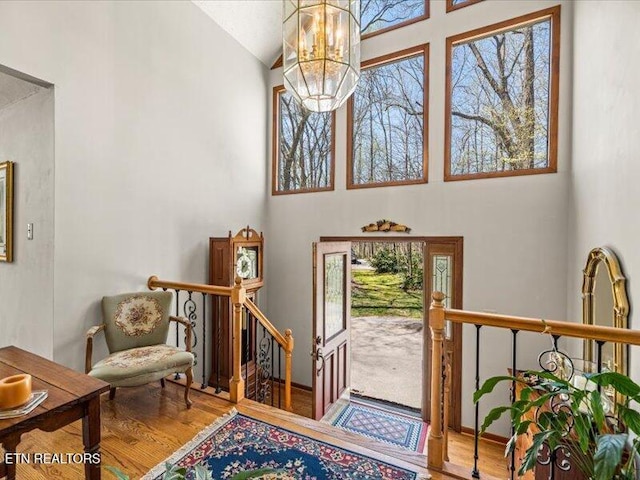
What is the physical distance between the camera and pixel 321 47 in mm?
2008

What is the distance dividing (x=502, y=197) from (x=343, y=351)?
2.67m

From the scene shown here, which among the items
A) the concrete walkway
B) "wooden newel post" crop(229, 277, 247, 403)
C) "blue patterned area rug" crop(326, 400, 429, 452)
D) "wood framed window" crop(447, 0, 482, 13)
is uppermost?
"wood framed window" crop(447, 0, 482, 13)

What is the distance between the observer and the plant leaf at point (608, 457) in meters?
0.93

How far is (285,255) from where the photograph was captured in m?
4.79

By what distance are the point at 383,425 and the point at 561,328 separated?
304 centimetres

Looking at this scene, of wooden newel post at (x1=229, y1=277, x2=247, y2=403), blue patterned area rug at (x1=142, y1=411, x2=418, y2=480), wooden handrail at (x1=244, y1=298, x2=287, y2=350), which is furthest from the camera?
wooden handrail at (x1=244, y1=298, x2=287, y2=350)

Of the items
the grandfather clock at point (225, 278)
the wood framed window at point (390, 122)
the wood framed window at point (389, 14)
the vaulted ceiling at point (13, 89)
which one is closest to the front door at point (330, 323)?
the grandfather clock at point (225, 278)

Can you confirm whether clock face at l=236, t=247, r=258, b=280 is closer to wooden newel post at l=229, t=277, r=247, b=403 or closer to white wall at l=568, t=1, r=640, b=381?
wooden newel post at l=229, t=277, r=247, b=403

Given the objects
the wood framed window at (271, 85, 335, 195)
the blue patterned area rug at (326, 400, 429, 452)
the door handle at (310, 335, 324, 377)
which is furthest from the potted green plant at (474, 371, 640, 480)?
the wood framed window at (271, 85, 335, 195)

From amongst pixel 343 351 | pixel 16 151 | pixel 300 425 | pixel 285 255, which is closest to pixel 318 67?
pixel 300 425

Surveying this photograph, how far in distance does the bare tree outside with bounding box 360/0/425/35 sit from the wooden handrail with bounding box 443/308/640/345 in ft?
12.8

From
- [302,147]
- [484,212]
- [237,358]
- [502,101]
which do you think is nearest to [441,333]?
[237,358]

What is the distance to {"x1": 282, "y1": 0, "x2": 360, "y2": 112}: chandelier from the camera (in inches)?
79.2

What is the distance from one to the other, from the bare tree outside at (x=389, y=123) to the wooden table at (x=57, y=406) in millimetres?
3590
